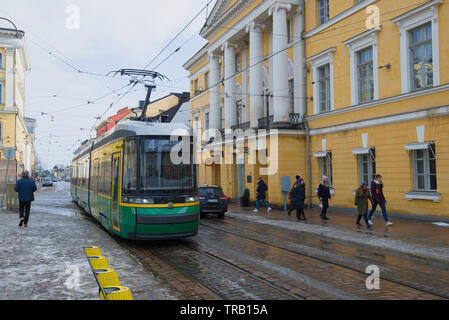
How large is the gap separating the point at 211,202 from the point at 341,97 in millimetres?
8325

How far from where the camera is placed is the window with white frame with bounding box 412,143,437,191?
15398mm

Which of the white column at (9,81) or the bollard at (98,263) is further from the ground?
the white column at (9,81)

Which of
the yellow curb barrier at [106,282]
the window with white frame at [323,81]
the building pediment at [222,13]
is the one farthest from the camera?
the building pediment at [222,13]

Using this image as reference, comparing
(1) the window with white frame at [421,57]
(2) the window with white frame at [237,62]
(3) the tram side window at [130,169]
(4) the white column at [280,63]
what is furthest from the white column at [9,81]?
(1) the window with white frame at [421,57]

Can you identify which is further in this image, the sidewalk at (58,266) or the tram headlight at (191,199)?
the tram headlight at (191,199)

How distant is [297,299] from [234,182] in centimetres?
2286

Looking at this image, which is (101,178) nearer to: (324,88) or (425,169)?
(425,169)

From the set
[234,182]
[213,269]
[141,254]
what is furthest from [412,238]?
[234,182]

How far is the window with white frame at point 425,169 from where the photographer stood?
50.5 feet

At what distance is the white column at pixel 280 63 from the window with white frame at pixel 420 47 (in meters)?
7.36

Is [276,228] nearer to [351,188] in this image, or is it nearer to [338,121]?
[351,188]

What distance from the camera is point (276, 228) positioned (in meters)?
14.4

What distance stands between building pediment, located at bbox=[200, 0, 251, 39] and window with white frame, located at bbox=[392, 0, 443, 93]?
479 inches

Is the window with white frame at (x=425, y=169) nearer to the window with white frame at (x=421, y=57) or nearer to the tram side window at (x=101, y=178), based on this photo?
the window with white frame at (x=421, y=57)
